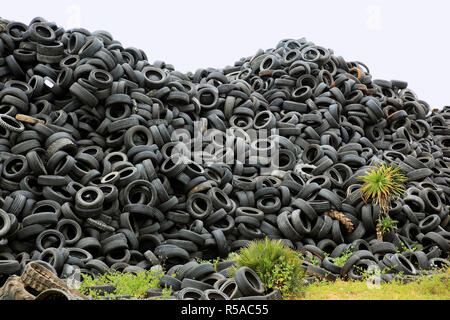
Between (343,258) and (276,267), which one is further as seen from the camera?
(343,258)

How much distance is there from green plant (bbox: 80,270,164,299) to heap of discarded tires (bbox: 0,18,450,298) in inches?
23.2

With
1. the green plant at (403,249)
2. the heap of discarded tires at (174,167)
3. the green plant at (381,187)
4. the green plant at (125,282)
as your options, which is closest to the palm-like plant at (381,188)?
the green plant at (381,187)

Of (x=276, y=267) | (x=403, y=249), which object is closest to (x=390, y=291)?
(x=276, y=267)

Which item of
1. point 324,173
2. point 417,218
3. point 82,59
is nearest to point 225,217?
point 324,173

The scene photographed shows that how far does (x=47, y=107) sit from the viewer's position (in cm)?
1428

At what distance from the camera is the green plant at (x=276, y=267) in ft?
28.1

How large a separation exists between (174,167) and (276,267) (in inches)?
211

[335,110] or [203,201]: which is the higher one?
[335,110]

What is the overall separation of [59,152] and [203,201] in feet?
13.0

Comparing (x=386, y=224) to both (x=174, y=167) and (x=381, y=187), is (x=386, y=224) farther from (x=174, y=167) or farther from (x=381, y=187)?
(x=174, y=167)

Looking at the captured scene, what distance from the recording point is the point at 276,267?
8617 millimetres

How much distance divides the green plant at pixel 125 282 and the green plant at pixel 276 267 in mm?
2096
